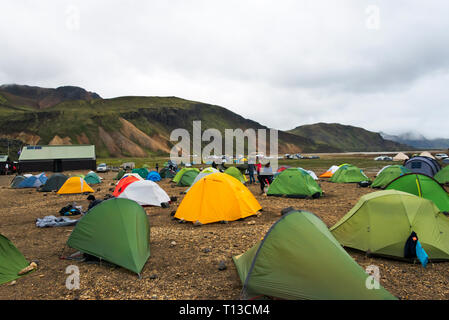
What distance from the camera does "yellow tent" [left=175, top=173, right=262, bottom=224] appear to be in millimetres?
10062

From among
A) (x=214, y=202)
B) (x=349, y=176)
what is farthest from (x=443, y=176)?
(x=214, y=202)

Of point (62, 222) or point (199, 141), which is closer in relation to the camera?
point (62, 222)

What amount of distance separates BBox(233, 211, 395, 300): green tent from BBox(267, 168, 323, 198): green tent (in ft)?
33.9

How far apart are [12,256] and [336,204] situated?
42.1 feet

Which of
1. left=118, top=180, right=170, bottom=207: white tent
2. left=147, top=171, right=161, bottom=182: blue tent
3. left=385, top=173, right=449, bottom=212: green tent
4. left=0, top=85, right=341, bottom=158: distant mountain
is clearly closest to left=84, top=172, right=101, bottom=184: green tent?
left=147, top=171, right=161, bottom=182: blue tent

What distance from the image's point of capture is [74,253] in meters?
7.33

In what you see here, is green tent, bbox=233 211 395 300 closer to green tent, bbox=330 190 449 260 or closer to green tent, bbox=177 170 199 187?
green tent, bbox=330 190 449 260

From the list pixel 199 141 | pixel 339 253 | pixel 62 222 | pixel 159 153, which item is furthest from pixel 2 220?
pixel 199 141

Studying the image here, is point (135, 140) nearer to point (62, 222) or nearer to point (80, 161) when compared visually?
point (80, 161)

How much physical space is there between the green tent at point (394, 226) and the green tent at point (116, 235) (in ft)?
17.2

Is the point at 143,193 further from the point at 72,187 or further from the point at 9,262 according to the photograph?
A: the point at 72,187

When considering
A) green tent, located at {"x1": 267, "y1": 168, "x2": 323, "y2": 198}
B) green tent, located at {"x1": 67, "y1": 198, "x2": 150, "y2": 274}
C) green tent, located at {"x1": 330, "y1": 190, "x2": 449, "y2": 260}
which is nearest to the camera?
green tent, located at {"x1": 67, "y1": 198, "x2": 150, "y2": 274}

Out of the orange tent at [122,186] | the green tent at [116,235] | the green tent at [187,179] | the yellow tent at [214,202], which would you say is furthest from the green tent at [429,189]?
the green tent at [187,179]

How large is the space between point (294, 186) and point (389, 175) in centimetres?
809
